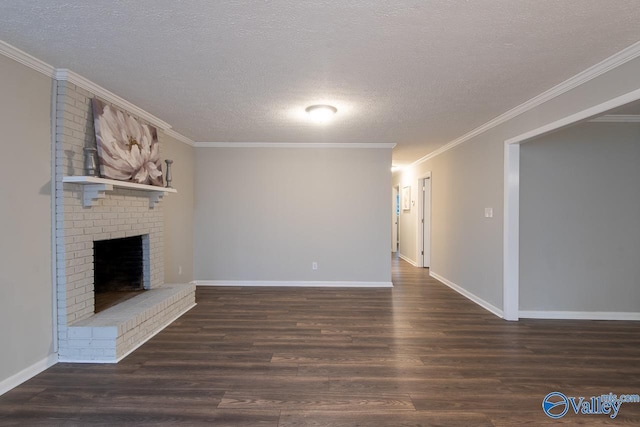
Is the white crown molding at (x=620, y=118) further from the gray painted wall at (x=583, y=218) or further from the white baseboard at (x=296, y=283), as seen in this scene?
A: the white baseboard at (x=296, y=283)

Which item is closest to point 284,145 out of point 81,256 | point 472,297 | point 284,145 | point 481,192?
point 284,145

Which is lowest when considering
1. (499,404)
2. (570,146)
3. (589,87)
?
(499,404)

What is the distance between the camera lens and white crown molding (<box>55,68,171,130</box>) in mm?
2523

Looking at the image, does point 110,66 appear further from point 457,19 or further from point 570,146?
point 570,146

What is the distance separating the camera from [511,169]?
3549 mm

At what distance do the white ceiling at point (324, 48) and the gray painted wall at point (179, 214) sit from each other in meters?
1.24

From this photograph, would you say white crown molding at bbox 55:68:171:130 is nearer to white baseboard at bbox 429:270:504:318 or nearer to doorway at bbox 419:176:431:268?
white baseboard at bbox 429:270:504:318

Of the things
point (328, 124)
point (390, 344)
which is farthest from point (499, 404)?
point (328, 124)

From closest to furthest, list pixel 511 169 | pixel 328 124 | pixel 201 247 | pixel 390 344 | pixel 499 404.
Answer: pixel 499 404 → pixel 390 344 → pixel 511 169 → pixel 328 124 → pixel 201 247

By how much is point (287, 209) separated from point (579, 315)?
4.07 metres

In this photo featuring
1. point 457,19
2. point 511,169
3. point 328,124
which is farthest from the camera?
point 328,124

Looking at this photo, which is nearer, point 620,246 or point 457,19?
point 457,19

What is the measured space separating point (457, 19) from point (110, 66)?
8.17ft
